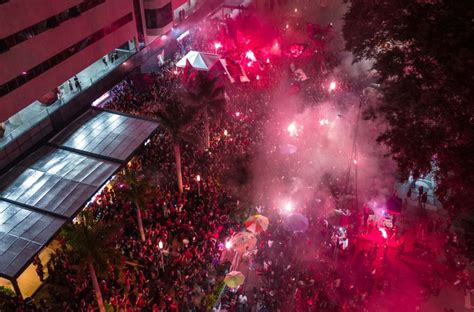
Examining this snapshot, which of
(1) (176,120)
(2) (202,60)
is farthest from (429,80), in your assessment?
(2) (202,60)

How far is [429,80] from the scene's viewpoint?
44.8 ft

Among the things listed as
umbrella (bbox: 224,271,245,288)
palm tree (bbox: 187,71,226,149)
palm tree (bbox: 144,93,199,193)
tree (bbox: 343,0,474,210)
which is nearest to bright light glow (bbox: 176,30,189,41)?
palm tree (bbox: 187,71,226,149)

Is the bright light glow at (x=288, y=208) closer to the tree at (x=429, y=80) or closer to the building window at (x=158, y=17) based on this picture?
the tree at (x=429, y=80)

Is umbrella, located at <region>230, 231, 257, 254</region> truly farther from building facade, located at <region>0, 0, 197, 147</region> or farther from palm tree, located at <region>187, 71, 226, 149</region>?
building facade, located at <region>0, 0, 197, 147</region>

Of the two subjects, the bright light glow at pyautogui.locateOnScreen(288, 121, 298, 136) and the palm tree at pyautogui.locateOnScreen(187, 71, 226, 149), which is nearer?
the palm tree at pyautogui.locateOnScreen(187, 71, 226, 149)

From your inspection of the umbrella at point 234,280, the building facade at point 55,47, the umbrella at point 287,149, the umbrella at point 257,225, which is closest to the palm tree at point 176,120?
the umbrella at point 257,225

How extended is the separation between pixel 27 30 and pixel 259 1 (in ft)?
98.5

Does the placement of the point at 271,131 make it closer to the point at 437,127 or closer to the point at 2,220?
the point at 437,127

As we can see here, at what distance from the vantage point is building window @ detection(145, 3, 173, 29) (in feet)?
84.6

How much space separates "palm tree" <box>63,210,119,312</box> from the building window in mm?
18145

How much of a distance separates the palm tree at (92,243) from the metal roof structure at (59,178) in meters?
2.88

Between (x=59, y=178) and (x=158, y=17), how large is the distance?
14510 mm

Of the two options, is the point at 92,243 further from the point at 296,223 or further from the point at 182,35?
the point at 182,35

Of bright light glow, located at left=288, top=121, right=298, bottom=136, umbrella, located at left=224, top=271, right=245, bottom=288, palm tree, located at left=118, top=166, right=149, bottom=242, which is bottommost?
bright light glow, located at left=288, top=121, right=298, bottom=136
